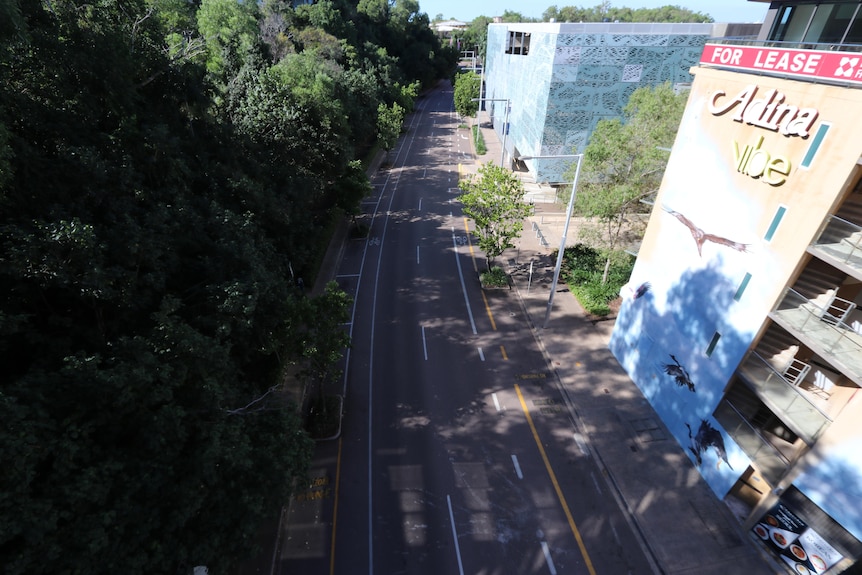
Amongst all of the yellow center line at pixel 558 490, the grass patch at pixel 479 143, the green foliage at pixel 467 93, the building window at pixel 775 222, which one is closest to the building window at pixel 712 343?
the building window at pixel 775 222

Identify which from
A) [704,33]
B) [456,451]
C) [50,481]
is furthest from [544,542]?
[704,33]

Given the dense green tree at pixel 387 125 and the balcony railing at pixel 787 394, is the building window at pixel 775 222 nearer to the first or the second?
the balcony railing at pixel 787 394

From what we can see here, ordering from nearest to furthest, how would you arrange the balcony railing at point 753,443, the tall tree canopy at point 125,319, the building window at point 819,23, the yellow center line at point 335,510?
the tall tree canopy at point 125,319 → the building window at point 819,23 → the balcony railing at point 753,443 → the yellow center line at point 335,510

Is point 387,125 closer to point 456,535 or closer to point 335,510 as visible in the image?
point 335,510

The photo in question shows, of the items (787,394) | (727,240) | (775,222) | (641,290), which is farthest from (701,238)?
(787,394)

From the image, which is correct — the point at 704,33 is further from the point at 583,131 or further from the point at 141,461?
the point at 141,461

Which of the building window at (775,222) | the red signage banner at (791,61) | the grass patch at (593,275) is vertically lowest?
the grass patch at (593,275)

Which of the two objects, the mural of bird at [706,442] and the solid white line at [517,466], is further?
the solid white line at [517,466]
